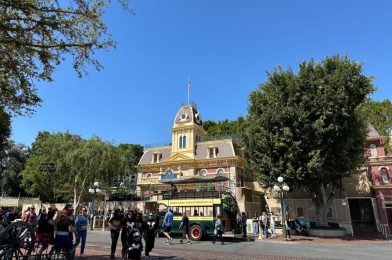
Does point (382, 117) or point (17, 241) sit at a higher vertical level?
point (382, 117)

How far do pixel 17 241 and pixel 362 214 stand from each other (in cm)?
3390

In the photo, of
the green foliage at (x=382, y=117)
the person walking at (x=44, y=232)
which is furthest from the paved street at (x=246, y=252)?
the green foliage at (x=382, y=117)

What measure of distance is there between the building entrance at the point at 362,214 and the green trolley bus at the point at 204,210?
56.9 ft

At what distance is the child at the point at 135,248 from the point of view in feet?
29.7

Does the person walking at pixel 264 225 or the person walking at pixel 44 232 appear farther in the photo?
the person walking at pixel 264 225

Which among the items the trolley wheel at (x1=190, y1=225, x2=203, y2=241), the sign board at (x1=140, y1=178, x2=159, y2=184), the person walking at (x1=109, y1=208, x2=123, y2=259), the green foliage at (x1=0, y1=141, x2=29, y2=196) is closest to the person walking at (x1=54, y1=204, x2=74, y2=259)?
the person walking at (x1=109, y1=208, x2=123, y2=259)

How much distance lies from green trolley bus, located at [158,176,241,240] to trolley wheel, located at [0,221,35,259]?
40.3ft

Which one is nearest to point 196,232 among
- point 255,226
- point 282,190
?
point 255,226

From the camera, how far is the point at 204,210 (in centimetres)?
1975

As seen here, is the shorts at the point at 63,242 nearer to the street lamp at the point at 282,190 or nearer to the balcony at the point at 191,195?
the balcony at the point at 191,195

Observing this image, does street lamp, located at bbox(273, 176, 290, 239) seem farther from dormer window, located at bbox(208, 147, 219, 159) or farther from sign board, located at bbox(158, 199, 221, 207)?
dormer window, located at bbox(208, 147, 219, 159)

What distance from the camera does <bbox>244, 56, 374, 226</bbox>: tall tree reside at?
2356cm

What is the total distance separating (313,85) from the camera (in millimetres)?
25047

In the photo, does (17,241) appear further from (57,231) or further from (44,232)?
(44,232)
